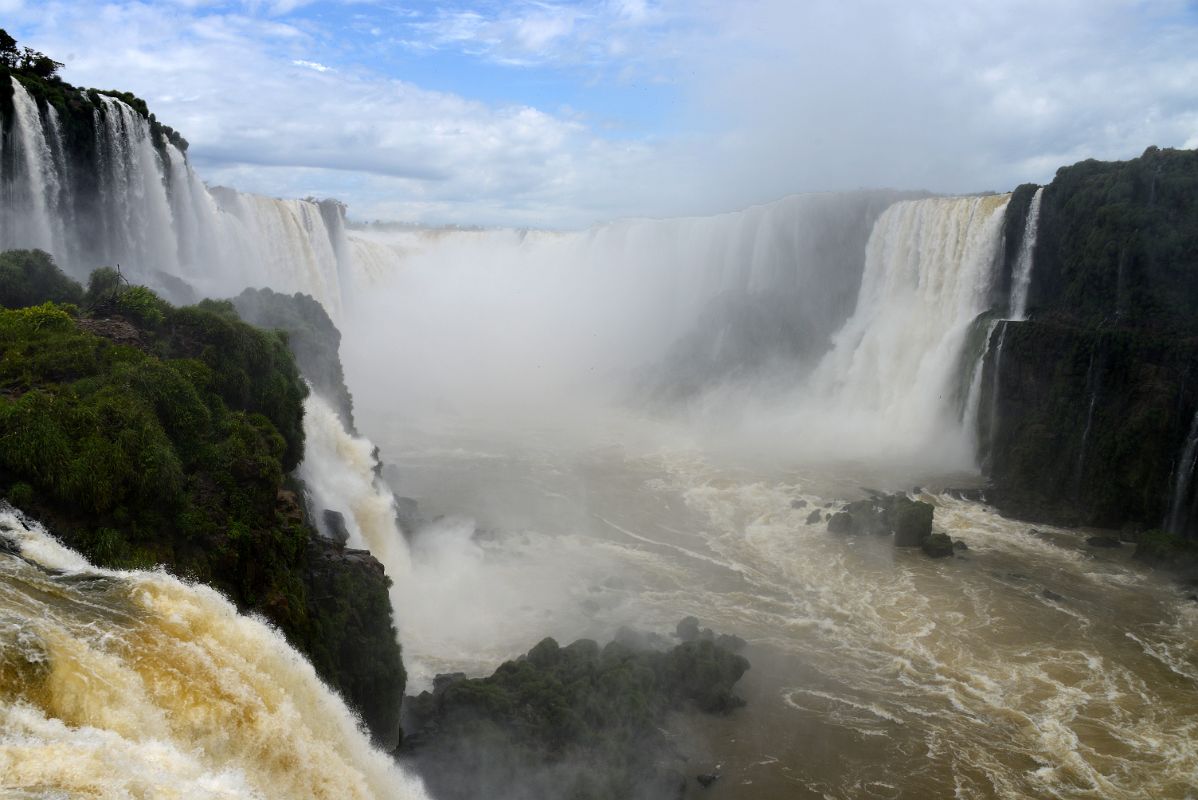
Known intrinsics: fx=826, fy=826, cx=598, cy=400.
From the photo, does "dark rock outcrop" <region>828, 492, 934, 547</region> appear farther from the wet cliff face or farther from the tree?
the tree

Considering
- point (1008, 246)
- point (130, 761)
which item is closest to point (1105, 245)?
point (1008, 246)

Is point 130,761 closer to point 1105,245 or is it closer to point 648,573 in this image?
point 648,573

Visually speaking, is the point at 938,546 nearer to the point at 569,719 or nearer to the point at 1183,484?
the point at 1183,484

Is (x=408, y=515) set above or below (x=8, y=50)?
below

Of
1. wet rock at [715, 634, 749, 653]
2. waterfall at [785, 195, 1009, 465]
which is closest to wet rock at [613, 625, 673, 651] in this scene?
wet rock at [715, 634, 749, 653]

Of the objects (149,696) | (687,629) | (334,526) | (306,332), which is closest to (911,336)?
(687,629)

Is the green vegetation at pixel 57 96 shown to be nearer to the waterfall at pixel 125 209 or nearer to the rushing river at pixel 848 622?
the waterfall at pixel 125 209
